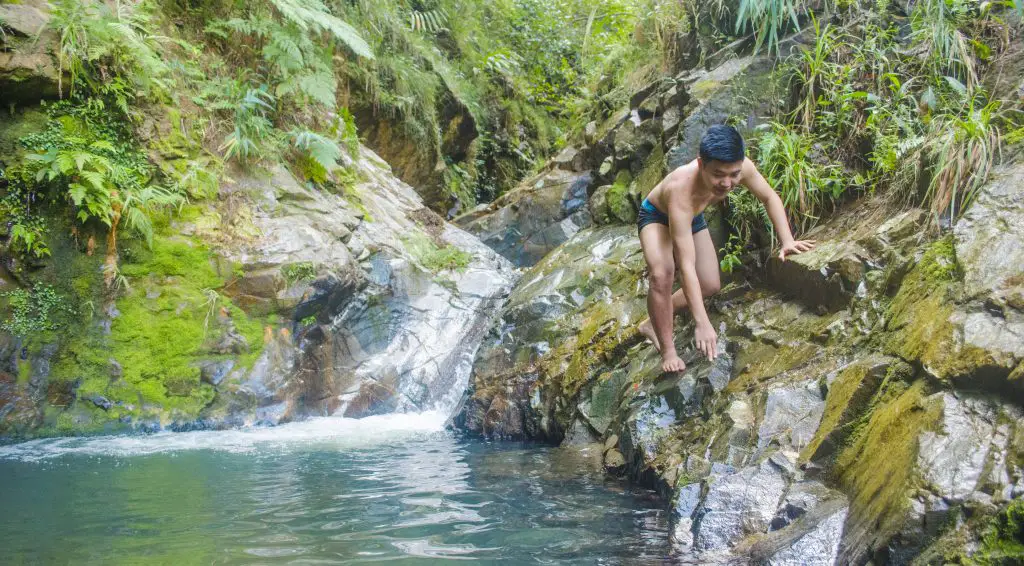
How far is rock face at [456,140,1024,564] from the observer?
2.01m

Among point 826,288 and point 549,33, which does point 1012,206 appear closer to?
point 826,288

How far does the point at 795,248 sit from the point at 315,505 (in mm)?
3309

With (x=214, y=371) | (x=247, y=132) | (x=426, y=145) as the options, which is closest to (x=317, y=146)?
(x=247, y=132)

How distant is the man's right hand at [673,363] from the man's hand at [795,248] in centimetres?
95

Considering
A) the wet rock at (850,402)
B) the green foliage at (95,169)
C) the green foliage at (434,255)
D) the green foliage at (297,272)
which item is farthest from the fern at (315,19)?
the wet rock at (850,402)

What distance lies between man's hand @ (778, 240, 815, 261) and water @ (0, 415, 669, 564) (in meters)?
1.83

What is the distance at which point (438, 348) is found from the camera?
7070 millimetres

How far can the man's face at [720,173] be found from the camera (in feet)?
11.3

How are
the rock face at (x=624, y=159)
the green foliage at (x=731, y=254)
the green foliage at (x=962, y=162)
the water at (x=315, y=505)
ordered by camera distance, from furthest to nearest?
1. the rock face at (x=624, y=159)
2. the green foliage at (x=731, y=254)
3. the green foliage at (x=962, y=162)
4. the water at (x=315, y=505)

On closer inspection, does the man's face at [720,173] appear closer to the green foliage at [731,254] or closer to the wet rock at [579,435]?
the green foliage at [731,254]

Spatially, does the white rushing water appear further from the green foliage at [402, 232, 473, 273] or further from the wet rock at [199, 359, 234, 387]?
the green foliage at [402, 232, 473, 273]

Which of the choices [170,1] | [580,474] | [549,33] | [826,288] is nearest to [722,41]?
[826,288]

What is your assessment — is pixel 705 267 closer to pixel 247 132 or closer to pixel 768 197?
pixel 768 197

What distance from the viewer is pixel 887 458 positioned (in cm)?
220
